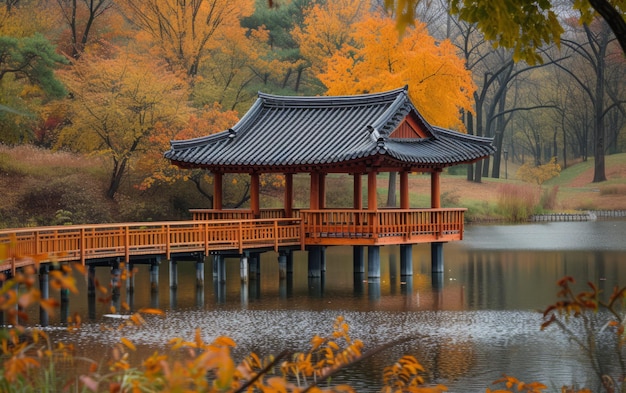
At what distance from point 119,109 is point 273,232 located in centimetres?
1771

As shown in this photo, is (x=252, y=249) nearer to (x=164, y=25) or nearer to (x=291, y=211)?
(x=291, y=211)

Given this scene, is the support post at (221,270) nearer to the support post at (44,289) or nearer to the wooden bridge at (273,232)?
the wooden bridge at (273,232)

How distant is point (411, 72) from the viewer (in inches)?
1849

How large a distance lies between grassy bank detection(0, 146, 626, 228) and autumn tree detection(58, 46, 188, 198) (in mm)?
1573

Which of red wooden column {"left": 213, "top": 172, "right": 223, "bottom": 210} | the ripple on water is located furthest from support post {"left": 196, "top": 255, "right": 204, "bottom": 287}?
the ripple on water

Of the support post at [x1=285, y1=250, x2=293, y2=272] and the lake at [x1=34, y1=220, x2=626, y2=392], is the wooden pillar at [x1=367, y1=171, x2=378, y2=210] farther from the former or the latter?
the support post at [x1=285, y1=250, x2=293, y2=272]

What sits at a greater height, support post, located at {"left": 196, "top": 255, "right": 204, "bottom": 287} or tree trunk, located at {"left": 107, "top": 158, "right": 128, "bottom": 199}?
tree trunk, located at {"left": 107, "top": 158, "right": 128, "bottom": 199}

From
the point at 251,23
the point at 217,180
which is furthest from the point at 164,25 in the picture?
the point at 217,180

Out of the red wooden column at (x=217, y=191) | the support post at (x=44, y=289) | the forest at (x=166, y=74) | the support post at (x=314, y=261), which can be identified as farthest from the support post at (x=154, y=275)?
the forest at (x=166, y=74)

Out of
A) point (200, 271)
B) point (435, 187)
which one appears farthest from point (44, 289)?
point (435, 187)

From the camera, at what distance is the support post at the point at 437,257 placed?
30.5 metres

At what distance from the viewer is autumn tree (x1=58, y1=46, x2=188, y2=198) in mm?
44312

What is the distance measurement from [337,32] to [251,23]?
5240 mm

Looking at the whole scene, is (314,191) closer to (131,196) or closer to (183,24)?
(131,196)
